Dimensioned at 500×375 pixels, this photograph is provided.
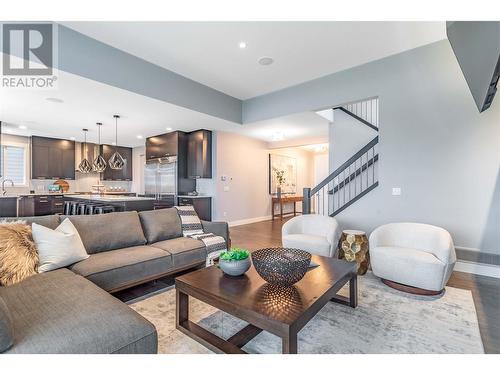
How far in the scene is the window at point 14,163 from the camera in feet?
21.9

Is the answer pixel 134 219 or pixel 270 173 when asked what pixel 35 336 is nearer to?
pixel 134 219

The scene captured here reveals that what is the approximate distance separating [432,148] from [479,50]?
188 centimetres

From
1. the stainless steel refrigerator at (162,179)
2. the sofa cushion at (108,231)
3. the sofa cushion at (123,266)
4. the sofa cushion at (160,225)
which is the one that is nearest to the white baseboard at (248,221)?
the stainless steel refrigerator at (162,179)

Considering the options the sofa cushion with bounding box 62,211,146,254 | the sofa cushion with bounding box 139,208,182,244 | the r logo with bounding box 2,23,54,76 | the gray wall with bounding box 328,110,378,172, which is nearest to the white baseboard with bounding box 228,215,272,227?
the gray wall with bounding box 328,110,378,172

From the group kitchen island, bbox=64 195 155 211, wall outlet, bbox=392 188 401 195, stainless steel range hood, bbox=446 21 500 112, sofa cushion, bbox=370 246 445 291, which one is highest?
stainless steel range hood, bbox=446 21 500 112

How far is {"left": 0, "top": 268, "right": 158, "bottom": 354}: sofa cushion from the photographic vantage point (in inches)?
46.8

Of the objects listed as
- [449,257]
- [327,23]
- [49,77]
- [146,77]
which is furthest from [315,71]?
[49,77]

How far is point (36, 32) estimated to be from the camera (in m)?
2.89

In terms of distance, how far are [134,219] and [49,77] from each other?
2.27 metres

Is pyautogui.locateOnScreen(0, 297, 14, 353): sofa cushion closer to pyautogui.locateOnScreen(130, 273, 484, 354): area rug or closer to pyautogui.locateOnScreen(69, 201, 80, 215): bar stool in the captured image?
pyautogui.locateOnScreen(130, 273, 484, 354): area rug

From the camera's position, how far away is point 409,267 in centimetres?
262

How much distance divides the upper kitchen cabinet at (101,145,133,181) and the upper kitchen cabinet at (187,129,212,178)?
12.4ft

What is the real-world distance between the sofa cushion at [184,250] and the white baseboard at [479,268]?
3406 millimetres

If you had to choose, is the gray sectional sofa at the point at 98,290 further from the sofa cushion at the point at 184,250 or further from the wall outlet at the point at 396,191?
the wall outlet at the point at 396,191
